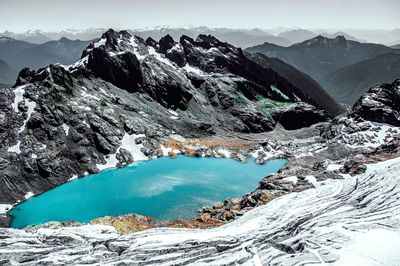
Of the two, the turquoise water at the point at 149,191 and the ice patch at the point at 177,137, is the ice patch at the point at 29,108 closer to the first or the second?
the turquoise water at the point at 149,191

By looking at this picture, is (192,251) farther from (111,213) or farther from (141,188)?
(141,188)

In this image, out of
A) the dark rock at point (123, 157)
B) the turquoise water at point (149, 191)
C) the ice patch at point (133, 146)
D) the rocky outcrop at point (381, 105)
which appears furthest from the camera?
the rocky outcrop at point (381, 105)

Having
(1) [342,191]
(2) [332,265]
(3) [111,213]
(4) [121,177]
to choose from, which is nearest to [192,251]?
(2) [332,265]

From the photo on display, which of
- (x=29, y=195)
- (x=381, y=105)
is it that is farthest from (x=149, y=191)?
(x=381, y=105)

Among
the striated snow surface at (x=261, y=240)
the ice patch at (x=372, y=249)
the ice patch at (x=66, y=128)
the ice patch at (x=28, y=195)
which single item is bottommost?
the ice patch at (x=28, y=195)

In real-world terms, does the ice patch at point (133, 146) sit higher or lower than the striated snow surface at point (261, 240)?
lower

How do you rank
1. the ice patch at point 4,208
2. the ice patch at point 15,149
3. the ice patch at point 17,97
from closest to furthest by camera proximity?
the ice patch at point 4,208
the ice patch at point 15,149
the ice patch at point 17,97

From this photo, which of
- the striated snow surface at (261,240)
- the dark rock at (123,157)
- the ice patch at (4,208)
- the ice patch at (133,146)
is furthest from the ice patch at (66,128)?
the striated snow surface at (261,240)

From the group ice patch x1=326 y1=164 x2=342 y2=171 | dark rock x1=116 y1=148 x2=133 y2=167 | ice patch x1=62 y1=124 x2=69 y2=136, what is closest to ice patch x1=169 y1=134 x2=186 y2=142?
dark rock x1=116 y1=148 x2=133 y2=167

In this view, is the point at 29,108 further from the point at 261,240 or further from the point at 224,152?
the point at 261,240
